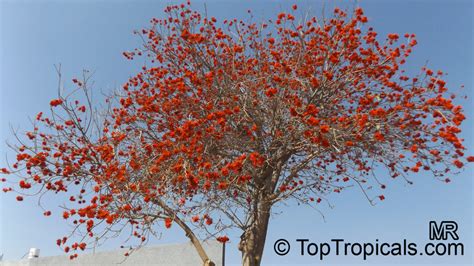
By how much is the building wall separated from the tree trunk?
1.98m

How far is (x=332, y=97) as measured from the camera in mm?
6520

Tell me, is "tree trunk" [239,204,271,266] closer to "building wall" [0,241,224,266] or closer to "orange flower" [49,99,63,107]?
"building wall" [0,241,224,266]

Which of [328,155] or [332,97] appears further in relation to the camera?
[328,155]

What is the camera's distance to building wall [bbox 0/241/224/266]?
29.3 feet

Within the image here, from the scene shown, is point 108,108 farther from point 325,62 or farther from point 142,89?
point 325,62

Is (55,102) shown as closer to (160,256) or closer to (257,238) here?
(257,238)

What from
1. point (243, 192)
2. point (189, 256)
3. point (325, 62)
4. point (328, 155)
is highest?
point (325, 62)

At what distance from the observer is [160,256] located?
1012 cm

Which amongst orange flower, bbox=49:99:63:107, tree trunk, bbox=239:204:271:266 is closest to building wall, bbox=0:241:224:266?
tree trunk, bbox=239:204:271:266

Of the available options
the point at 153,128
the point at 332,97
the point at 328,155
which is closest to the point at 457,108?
the point at 332,97

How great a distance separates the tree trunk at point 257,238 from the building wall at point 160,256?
6.48 feet

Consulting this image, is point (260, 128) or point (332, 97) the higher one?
point (332, 97)

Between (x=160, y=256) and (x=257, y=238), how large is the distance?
421cm

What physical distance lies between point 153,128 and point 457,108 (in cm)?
412
